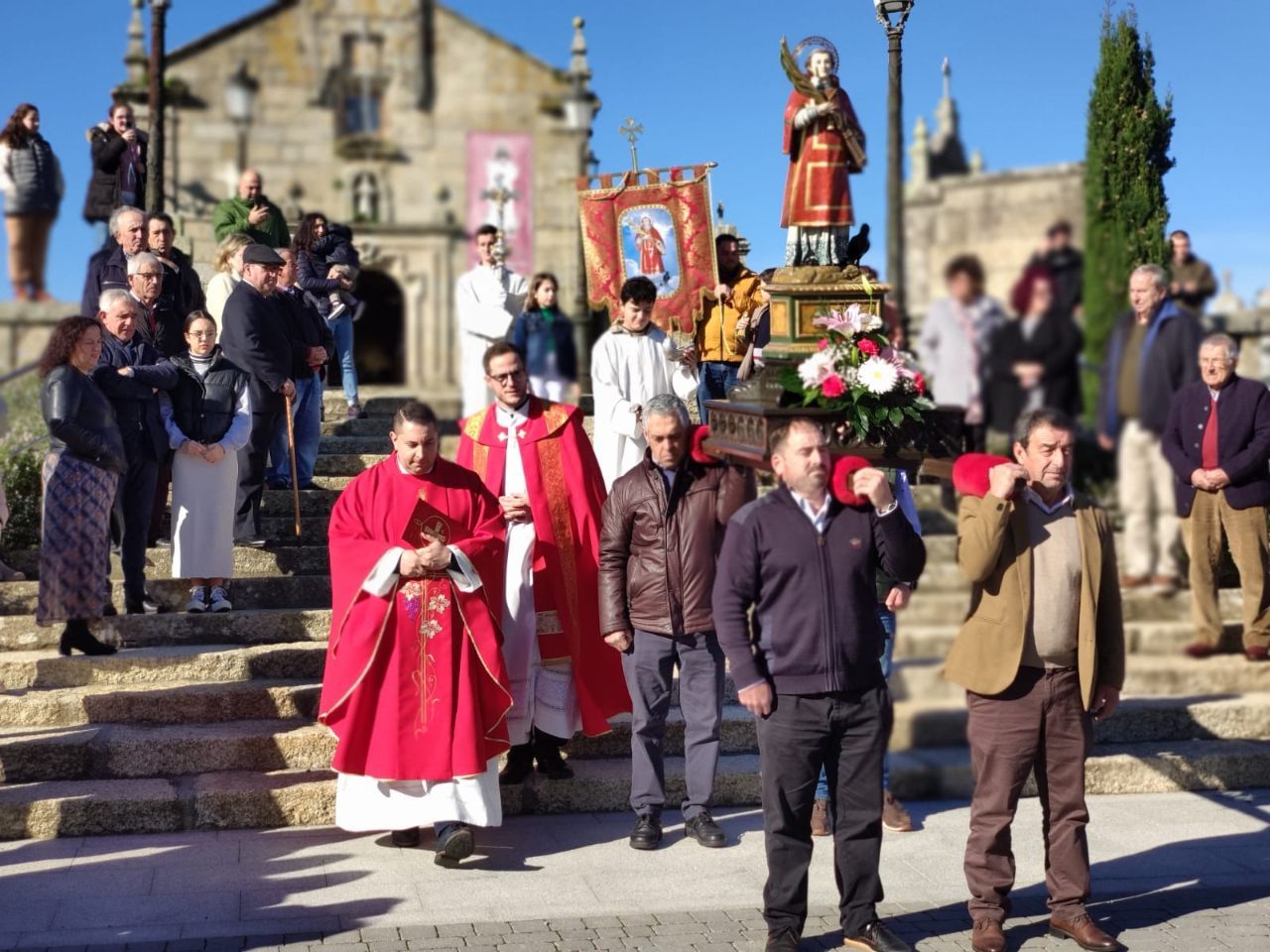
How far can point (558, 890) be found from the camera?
6.82 meters

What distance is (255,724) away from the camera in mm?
8359

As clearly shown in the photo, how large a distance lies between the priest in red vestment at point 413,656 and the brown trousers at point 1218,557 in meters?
4.54

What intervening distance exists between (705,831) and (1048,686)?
196cm

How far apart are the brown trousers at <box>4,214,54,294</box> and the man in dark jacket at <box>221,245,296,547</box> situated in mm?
8208

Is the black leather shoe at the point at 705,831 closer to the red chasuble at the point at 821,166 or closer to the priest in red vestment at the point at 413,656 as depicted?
the priest in red vestment at the point at 413,656

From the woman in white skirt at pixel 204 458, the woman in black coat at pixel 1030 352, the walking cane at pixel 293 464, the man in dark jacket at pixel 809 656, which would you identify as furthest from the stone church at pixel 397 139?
the woman in black coat at pixel 1030 352

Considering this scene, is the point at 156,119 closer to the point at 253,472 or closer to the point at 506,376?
the point at 253,472

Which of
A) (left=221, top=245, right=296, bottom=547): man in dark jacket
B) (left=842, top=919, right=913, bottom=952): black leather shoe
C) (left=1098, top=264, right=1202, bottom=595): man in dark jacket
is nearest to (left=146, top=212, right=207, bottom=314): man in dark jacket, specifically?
(left=221, top=245, right=296, bottom=547): man in dark jacket

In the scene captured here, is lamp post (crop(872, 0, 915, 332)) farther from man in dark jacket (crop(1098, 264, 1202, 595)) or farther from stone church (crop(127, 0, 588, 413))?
stone church (crop(127, 0, 588, 413))

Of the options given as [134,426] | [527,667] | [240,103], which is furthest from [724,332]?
[240,103]

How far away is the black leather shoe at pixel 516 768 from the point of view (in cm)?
808

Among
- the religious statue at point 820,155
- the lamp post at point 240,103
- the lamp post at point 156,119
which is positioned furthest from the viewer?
the lamp post at point 240,103

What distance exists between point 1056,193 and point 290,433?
262 inches

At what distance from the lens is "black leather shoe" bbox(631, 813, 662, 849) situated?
24.4 feet
